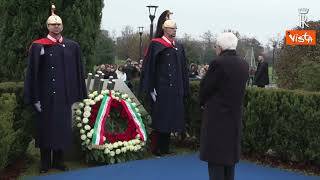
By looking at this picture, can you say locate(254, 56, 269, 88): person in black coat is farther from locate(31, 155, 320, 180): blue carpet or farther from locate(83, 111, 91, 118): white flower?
locate(83, 111, 91, 118): white flower

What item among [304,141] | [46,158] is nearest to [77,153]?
[46,158]

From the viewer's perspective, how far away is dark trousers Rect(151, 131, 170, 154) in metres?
7.90

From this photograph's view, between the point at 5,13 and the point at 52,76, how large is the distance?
186 cm

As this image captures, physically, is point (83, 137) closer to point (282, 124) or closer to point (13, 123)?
point (13, 123)

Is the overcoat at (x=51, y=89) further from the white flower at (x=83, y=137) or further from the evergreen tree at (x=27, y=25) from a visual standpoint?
the evergreen tree at (x=27, y=25)

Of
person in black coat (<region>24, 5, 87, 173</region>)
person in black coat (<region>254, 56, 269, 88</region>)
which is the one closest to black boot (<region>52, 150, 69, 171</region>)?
person in black coat (<region>24, 5, 87, 173</region>)

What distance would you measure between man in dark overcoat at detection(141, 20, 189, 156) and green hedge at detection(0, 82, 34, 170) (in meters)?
1.82

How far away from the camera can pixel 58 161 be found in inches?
271

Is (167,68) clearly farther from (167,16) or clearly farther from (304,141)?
(304,141)

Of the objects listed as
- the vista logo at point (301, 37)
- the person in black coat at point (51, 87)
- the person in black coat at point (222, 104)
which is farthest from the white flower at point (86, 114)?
the vista logo at point (301, 37)

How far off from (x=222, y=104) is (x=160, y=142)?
3199mm

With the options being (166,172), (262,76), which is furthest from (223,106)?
(262,76)

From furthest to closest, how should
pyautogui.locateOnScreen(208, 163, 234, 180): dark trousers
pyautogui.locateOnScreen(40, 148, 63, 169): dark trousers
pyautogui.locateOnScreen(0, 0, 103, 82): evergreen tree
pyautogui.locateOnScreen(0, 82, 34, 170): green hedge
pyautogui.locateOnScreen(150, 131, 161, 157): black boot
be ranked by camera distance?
pyautogui.locateOnScreen(150, 131, 161, 157): black boot → pyautogui.locateOnScreen(0, 0, 103, 82): evergreen tree → pyautogui.locateOnScreen(40, 148, 63, 169): dark trousers → pyautogui.locateOnScreen(0, 82, 34, 170): green hedge → pyautogui.locateOnScreen(208, 163, 234, 180): dark trousers

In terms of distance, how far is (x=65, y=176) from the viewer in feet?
21.0
